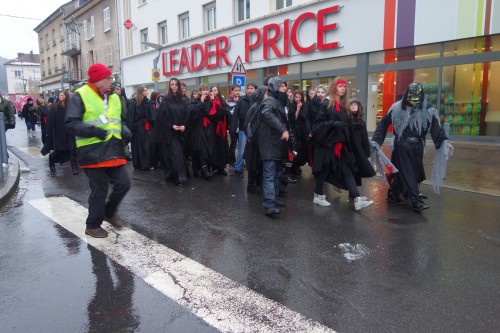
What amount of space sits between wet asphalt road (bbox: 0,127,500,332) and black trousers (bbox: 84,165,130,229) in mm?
327

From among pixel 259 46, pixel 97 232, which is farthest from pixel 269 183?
pixel 259 46

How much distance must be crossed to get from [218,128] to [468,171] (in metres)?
5.07

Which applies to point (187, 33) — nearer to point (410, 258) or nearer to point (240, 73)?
point (240, 73)

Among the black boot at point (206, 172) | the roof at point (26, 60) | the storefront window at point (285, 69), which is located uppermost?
the roof at point (26, 60)

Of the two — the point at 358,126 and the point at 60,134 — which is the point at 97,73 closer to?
the point at 358,126

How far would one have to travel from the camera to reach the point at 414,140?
18.0 feet

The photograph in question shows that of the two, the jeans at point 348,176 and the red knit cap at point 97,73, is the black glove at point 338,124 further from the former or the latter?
the red knit cap at point 97,73

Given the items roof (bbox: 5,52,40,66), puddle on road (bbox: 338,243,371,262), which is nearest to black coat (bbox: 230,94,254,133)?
puddle on road (bbox: 338,243,371,262)

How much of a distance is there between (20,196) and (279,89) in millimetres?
4495

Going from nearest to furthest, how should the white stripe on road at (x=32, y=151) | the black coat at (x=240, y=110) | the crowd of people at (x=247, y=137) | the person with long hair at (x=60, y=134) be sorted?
the crowd of people at (x=247, y=137) → the black coat at (x=240, y=110) → the person with long hair at (x=60, y=134) → the white stripe on road at (x=32, y=151)

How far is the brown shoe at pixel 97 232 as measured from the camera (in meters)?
4.43

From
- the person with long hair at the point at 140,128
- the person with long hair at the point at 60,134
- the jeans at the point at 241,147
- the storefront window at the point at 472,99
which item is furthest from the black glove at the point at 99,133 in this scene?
the storefront window at the point at 472,99

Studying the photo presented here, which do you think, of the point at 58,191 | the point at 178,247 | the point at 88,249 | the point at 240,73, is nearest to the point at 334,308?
the point at 178,247

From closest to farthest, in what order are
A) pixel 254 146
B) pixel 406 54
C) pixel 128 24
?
pixel 254 146, pixel 406 54, pixel 128 24
